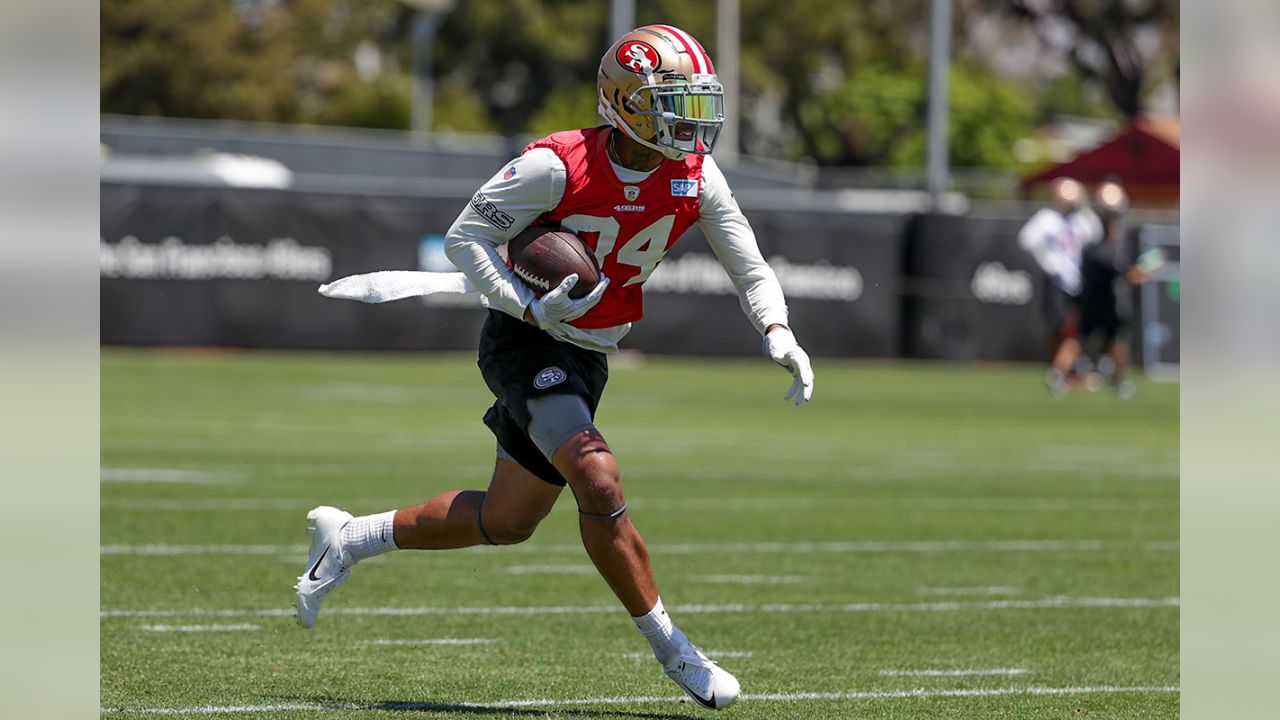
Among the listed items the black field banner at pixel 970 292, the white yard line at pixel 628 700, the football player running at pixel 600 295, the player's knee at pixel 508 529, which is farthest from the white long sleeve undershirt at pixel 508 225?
the black field banner at pixel 970 292

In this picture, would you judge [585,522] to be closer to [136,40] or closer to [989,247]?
[989,247]

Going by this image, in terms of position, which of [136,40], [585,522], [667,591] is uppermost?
[136,40]

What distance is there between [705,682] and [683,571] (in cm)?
347

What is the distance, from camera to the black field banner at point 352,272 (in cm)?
2459

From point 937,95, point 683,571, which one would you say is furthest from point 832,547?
point 937,95

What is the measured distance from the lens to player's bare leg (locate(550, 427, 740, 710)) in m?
5.56

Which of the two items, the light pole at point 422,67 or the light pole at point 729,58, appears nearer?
the light pole at point 729,58

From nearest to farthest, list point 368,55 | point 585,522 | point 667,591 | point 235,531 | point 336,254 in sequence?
1. point 585,522
2. point 667,591
3. point 235,531
4. point 336,254
5. point 368,55

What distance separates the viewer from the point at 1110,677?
643 cm

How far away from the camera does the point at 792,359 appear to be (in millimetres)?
5871

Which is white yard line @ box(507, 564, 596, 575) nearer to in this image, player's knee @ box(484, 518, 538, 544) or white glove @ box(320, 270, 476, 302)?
player's knee @ box(484, 518, 538, 544)

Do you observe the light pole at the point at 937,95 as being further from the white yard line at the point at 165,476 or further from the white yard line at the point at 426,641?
the white yard line at the point at 426,641
